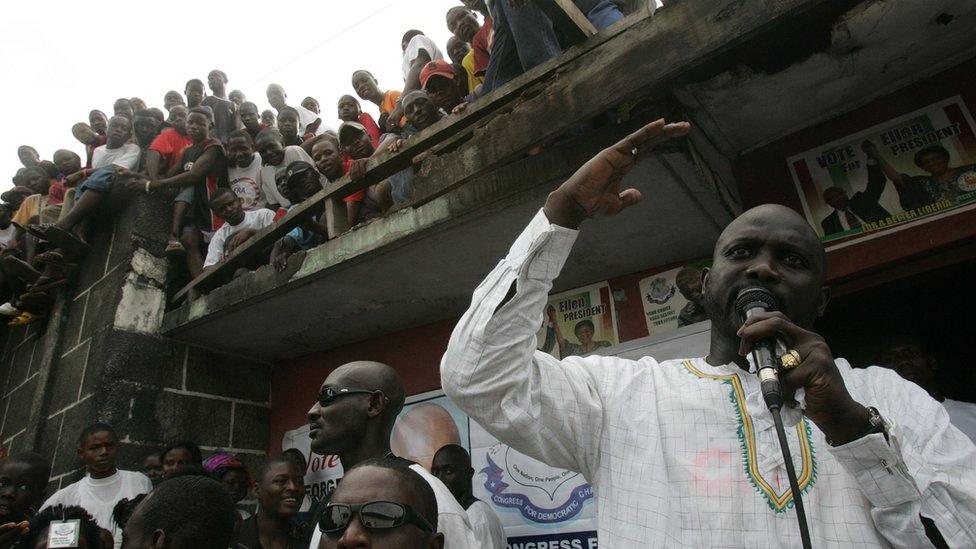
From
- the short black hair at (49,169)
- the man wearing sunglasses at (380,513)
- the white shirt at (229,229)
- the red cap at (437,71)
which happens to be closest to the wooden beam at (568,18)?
the red cap at (437,71)

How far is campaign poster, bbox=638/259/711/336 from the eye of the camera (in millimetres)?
3885

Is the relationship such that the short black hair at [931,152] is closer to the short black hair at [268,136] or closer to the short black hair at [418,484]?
the short black hair at [418,484]

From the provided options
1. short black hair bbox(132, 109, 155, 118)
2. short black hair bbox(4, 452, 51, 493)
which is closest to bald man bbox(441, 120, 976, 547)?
short black hair bbox(4, 452, 51, 493)

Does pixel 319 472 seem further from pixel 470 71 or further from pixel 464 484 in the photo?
pixel 470 71

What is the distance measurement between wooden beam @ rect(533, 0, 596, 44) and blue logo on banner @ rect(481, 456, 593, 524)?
261 cm

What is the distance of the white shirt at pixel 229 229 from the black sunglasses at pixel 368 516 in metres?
4.17

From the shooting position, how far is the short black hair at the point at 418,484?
74.2 inches

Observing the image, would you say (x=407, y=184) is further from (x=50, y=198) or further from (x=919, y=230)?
(x=50, y=198)

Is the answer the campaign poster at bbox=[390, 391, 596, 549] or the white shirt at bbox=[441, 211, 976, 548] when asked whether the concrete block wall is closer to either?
the campaign poster at bbox=[390, 391, 596, 549]

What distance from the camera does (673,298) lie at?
399 cm

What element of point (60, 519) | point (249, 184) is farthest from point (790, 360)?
point (249, 184)

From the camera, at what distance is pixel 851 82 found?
3.23 metres

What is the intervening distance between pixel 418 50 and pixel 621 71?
3.97 m

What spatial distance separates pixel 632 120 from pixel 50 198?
27.2 ft
